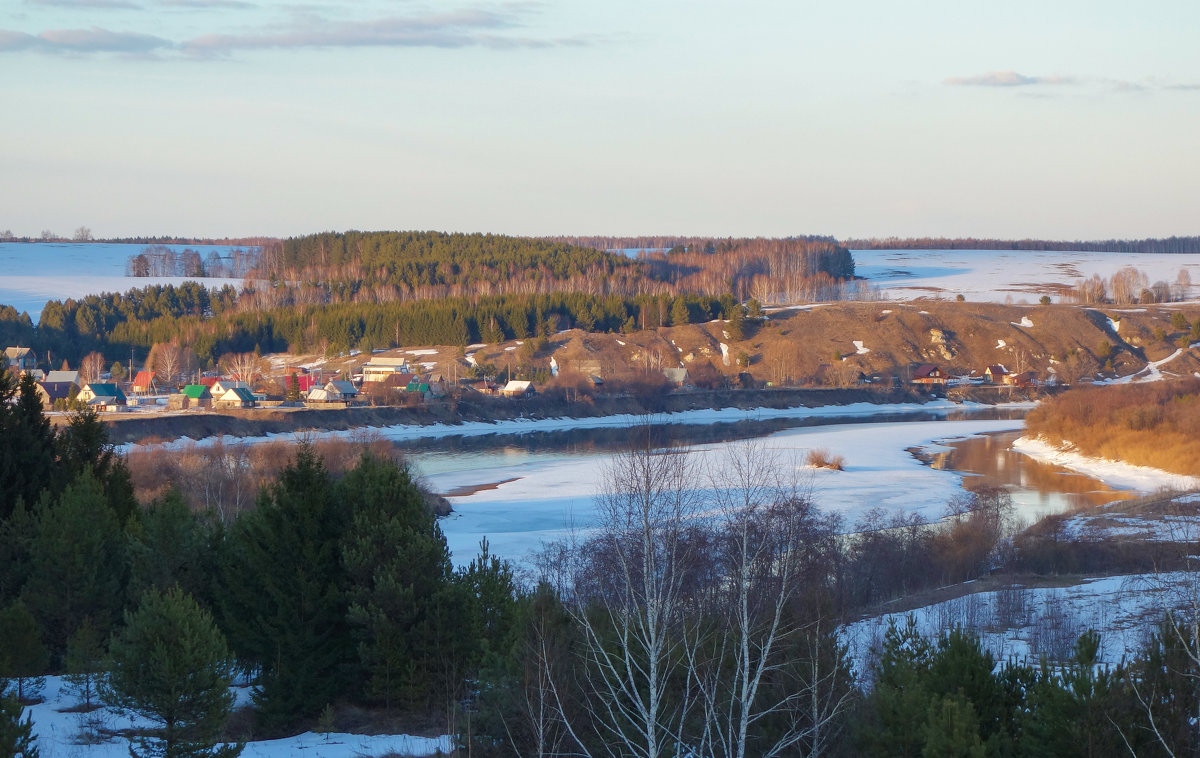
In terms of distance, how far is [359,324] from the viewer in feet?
366

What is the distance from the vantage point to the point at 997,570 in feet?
72.2

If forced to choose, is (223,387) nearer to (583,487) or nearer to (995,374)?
(583,487)

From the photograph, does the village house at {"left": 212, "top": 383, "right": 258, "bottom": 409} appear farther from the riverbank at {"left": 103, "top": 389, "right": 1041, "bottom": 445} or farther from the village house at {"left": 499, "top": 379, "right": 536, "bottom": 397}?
the village house at {"left": 499, "top": 379, "right": 536, "bottom": 397}

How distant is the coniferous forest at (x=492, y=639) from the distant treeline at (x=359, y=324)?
87.9 metres

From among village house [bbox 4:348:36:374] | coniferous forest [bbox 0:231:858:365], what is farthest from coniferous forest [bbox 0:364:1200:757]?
coniferous forest [bbox 0:231:858:365]

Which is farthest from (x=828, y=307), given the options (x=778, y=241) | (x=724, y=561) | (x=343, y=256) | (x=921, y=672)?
(x=921, y=672)

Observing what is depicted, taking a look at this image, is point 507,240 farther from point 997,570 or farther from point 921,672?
Result: point 921,672

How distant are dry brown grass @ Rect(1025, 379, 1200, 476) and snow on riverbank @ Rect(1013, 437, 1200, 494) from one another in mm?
472

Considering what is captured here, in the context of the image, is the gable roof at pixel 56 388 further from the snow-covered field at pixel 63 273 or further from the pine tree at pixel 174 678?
the pine tree at pixel 174 678

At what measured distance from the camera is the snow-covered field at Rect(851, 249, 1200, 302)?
145000mm

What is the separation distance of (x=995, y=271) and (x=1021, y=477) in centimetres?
13752

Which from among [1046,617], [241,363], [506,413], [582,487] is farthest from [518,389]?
[1046,617]

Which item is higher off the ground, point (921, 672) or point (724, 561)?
point (921, 672)

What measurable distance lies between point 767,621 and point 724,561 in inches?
347
